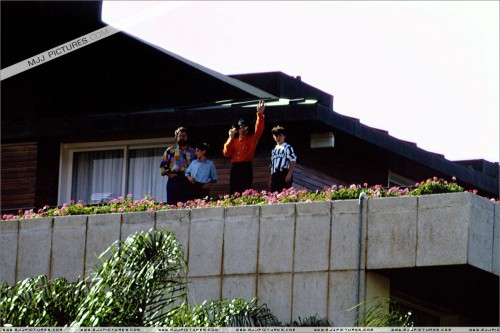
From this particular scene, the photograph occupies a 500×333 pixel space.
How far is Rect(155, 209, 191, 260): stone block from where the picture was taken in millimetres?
19969

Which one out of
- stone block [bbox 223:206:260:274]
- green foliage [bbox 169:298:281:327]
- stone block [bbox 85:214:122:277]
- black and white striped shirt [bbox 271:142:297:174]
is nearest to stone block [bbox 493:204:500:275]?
green foliage [bbox 169:298:281:327]

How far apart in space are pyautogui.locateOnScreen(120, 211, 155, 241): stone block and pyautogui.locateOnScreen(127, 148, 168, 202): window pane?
210 inches

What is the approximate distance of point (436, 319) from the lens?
21609 mm

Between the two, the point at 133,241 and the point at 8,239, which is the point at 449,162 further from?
the point at 133,241

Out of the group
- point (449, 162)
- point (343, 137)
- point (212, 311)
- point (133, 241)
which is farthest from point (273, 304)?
point (449, 162)

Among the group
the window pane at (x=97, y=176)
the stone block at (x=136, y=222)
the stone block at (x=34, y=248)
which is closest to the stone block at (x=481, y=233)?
the stone block at (x=136, y=222)

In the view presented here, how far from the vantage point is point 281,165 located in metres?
21.9

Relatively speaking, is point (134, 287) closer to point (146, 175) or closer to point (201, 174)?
point (201, 174)

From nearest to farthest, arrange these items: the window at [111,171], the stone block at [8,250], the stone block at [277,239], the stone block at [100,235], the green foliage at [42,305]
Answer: the green foliage at [42,305], the stone block at [277,239], the stone block at [100,235], the stone block at [8,250], the window at [111,171]

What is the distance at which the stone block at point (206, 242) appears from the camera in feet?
64.5

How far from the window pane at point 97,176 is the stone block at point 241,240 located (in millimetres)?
6986

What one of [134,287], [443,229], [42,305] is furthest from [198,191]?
[134,287]

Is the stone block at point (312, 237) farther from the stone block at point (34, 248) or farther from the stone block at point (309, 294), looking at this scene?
the stone block at point (34, 248)

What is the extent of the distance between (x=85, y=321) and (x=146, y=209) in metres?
6.16
